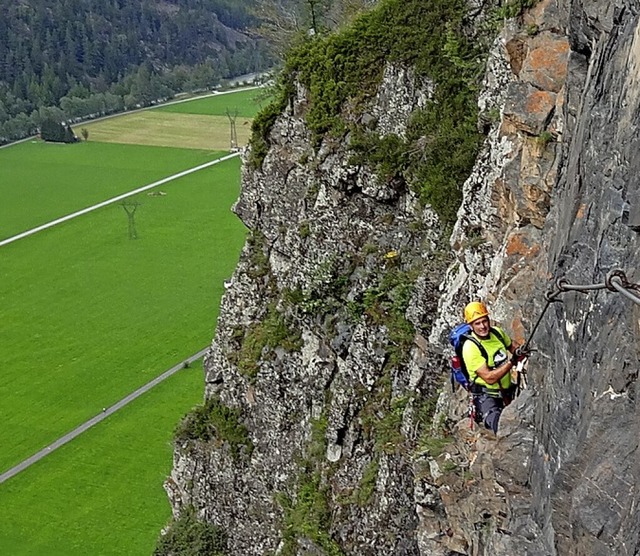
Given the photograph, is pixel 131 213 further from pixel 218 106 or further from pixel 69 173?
pixel 218 106

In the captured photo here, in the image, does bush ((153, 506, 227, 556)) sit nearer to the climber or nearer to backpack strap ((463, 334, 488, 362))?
the climber

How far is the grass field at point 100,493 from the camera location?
38.3 m

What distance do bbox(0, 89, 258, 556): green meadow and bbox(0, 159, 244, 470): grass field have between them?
0.53ft

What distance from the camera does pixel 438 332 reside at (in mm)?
16656

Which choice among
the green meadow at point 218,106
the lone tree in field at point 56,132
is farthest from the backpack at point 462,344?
the green meadow at point 218,106

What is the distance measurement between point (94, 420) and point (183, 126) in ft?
328

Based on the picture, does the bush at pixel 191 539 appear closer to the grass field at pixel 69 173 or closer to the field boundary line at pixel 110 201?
the field boundary line at pixel 110 201

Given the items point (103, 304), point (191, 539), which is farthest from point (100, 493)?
point (103, 304)

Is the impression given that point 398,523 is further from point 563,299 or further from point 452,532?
point 563,299

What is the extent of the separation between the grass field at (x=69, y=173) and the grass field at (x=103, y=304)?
6.32 metres

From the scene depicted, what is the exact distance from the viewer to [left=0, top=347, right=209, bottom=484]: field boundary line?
4456 cm

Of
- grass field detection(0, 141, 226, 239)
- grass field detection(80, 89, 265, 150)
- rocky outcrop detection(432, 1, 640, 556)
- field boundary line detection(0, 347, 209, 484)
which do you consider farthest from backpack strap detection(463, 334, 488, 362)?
grass field detection(80, 89, 265, 150)

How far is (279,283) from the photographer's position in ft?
80.2

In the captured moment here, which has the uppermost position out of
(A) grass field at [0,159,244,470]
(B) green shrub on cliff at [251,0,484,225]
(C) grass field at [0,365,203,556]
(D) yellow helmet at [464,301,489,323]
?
(B) green shrub on cliff at [251,0,484,225]
